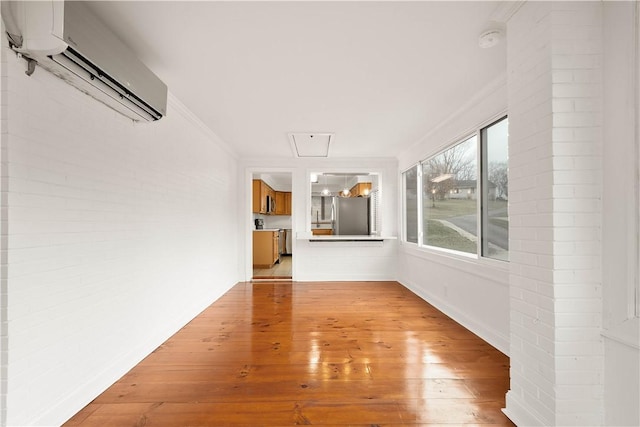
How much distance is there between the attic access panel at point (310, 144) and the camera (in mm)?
4027

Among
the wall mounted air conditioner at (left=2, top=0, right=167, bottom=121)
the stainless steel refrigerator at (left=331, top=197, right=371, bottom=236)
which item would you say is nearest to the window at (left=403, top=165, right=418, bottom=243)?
the stainless steel refrigerator at (left=331, top=197, right=371, bottom=236)

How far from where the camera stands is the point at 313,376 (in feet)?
7.00

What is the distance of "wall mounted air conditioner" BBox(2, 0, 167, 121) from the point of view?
1329 millimetres

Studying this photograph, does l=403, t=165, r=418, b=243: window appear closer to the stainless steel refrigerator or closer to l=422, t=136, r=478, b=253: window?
l=422, t=136, r=478, b=253: window

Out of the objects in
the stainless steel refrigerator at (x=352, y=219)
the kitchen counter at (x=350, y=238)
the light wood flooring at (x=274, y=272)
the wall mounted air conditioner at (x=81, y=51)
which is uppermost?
the wall mounted air conditioner at (x=81, y=51)

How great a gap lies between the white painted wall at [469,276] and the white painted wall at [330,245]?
1021 millimetres

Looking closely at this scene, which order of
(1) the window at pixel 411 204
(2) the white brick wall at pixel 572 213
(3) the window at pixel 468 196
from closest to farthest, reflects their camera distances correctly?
(2) the white brick wall at pixel 572 213 < (3) the window at pixel 468 196 < (1) the window at pixel 411 204

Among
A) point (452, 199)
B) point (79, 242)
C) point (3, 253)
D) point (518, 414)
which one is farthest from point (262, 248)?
point (518, 414)

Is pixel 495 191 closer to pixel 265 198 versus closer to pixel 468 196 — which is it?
pixel 468 196

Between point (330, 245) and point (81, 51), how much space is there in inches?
178

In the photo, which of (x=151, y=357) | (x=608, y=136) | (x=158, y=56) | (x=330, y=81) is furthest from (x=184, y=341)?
(x=608, y=136)

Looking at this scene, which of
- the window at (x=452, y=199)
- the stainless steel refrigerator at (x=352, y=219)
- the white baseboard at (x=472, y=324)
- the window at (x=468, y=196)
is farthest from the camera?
the stainless steel refrigerator at (x=352, y=219)

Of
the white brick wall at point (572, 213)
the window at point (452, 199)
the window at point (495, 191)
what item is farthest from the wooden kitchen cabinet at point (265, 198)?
the white brick wall at point (572, 213)

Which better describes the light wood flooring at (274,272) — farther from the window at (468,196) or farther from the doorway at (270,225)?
the window at (468,196)
